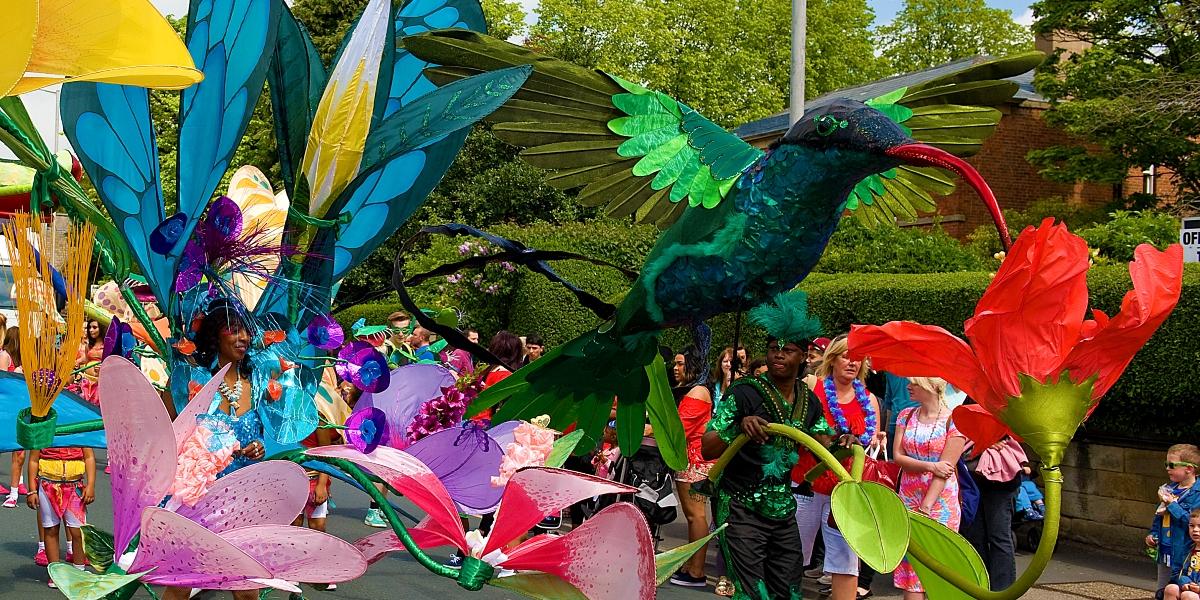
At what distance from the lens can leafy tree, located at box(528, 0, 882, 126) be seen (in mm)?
26312

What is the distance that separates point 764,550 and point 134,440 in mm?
2701

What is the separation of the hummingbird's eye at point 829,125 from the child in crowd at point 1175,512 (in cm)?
414

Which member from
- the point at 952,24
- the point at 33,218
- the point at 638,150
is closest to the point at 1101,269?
the point at 638,150

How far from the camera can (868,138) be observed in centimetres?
254

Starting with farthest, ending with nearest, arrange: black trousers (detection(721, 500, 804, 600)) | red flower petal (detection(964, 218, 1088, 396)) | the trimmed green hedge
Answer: the trimmed green hedge, black trousers (detection(721, 500, 804, 600)), red flower petal (detection(964, 218, 1088, 396))

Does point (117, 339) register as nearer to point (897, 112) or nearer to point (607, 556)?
point (607, 556)

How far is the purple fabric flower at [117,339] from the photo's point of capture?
315cm

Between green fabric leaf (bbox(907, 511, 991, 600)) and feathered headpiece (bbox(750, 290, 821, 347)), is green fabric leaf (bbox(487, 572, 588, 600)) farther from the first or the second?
feathered headpiece (bbox(750, 290, 821, 347))

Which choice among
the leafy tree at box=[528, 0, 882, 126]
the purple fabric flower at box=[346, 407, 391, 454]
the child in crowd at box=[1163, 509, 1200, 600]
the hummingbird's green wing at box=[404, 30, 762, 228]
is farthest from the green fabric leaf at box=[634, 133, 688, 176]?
the leafy tree at box=[528, 0, 882, 126]

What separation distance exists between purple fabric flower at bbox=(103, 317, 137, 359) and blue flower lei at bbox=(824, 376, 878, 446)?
9.02 ft

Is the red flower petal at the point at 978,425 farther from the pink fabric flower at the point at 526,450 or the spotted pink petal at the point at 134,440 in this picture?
the spotted pink petal at the point at 134,440

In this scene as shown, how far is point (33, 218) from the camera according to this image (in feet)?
9.30

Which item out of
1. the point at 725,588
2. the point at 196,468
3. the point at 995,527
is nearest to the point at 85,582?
the point at 196,468

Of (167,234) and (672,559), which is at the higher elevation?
(167,234)
